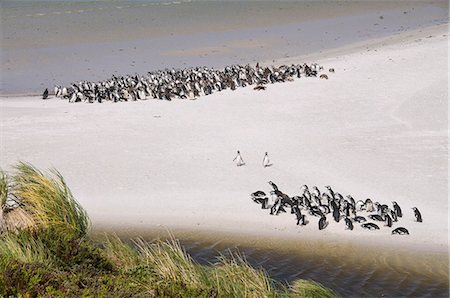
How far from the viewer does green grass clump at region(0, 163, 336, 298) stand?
6656 millimetres

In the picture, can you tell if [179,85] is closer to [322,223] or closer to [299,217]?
[299,217]

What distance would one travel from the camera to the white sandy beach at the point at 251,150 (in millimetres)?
11602

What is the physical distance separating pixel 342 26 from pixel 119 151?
80.1 feet

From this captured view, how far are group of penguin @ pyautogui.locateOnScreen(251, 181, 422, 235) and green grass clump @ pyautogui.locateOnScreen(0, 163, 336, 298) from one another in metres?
3.24

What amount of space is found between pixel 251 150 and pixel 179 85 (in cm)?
571

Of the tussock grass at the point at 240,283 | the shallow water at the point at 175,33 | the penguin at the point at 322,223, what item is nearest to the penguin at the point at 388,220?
the penguin at the point at 322,223

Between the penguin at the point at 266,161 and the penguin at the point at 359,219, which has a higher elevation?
the penguin at the point at 266,161

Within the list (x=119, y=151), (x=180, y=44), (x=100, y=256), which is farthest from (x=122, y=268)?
(x=180, y=44)

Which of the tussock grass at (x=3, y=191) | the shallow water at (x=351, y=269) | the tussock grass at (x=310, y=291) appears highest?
the tussock grass at (x=3, y=191)

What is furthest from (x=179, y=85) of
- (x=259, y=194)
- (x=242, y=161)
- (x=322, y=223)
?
(x=322, y=223)

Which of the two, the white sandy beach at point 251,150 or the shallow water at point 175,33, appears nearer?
the white sandy beach at point 251,150

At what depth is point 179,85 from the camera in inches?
782

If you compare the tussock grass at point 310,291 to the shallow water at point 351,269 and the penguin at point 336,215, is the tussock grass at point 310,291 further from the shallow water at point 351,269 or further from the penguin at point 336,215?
the penguin at point 336,215

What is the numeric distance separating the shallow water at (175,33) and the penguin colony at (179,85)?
361cm
